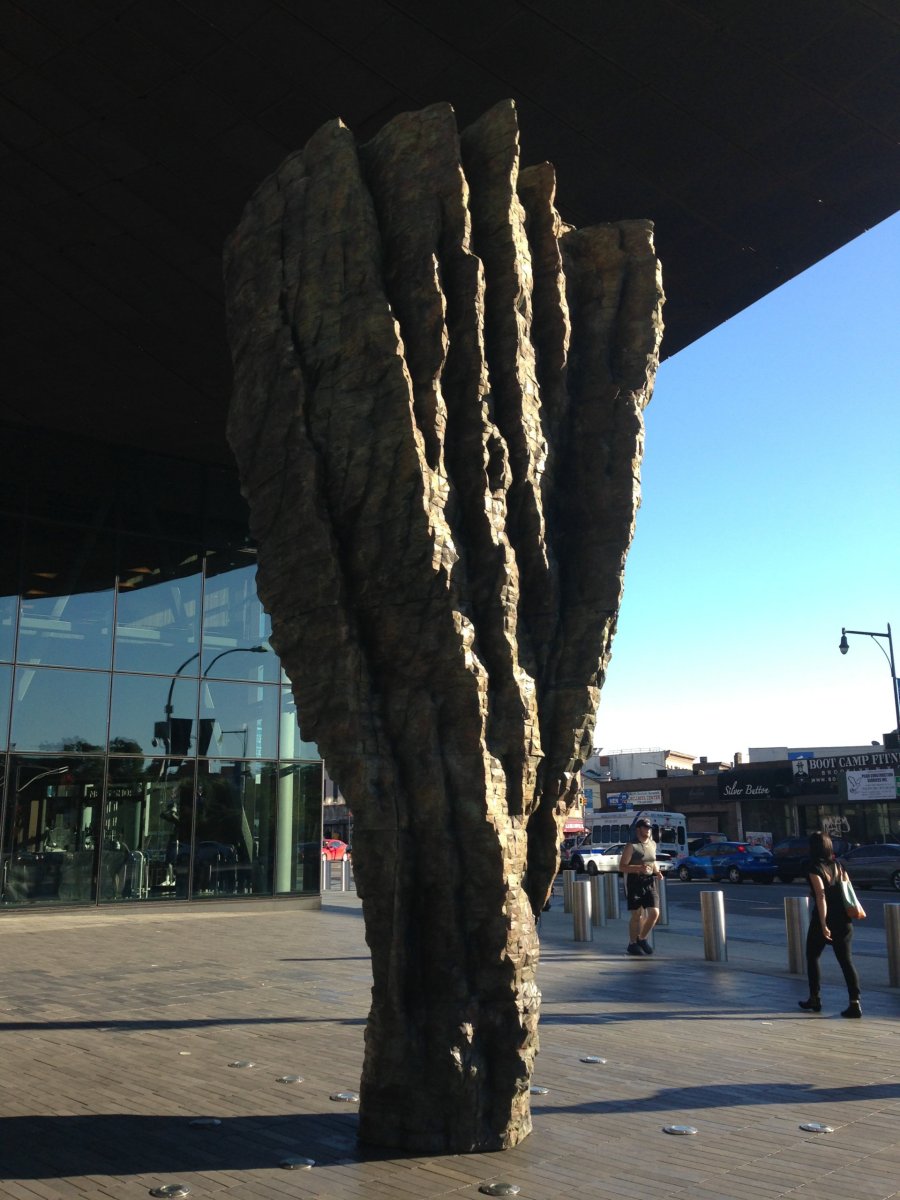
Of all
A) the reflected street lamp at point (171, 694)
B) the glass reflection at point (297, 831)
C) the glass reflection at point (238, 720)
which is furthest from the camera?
the glass reflection at point (297, 831)

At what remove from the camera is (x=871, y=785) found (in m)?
47.1

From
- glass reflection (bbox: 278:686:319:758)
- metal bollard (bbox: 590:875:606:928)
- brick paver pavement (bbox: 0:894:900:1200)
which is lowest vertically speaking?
brick paver pavement (bbox: 0:894:900:1200)

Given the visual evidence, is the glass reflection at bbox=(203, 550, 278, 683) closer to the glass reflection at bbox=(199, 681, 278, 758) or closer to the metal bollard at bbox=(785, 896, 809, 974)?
the glass reflection at bbox=(199, 681, 278, 758)

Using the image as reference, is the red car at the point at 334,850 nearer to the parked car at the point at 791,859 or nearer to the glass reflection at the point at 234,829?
the glass reflection at the point at 234,829

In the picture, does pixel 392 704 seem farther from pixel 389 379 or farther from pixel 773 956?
pixel 773 956

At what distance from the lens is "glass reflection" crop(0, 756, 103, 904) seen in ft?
61.4

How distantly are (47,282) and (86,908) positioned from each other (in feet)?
36.8

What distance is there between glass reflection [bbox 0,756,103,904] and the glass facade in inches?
1.0

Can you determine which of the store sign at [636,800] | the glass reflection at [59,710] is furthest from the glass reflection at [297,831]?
the store sign at [636,800]

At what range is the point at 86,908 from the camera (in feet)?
63.2

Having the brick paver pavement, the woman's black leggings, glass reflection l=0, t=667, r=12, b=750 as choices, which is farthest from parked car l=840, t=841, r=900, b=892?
glass reflection l=0, t=667, r=12, b=750

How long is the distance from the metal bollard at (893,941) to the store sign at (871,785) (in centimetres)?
3748

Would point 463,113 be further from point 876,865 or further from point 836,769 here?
point 836,769

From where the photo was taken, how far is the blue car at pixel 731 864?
34.8 metres
